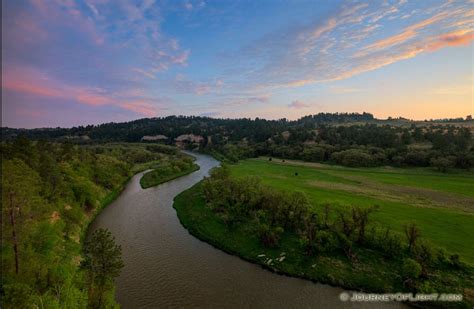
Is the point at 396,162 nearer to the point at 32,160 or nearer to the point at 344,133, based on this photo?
the point at 344,133

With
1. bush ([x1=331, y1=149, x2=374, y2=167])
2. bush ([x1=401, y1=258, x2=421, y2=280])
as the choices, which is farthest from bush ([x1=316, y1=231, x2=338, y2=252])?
bush ([x1=331, y1=149, x2=374, y2=167])

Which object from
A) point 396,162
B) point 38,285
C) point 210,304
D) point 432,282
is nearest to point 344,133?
point 396,162

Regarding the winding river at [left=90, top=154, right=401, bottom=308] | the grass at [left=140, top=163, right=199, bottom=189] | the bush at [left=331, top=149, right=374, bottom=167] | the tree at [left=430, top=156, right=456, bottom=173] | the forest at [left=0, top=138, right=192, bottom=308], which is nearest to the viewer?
the forest at [left=0, top=138, right=192, bottom=308]

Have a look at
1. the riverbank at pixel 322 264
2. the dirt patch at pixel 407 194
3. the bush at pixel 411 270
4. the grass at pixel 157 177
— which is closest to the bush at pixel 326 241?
the riverbank at pixel 322 264

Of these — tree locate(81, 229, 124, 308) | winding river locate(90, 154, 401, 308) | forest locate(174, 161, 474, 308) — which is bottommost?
winding river locate(90, 154, 401, 308)

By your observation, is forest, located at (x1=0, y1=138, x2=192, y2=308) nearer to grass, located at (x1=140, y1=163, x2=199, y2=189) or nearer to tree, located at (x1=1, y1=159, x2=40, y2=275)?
tree, located at (x1=1, y1=159, x2=40, y2=275)
